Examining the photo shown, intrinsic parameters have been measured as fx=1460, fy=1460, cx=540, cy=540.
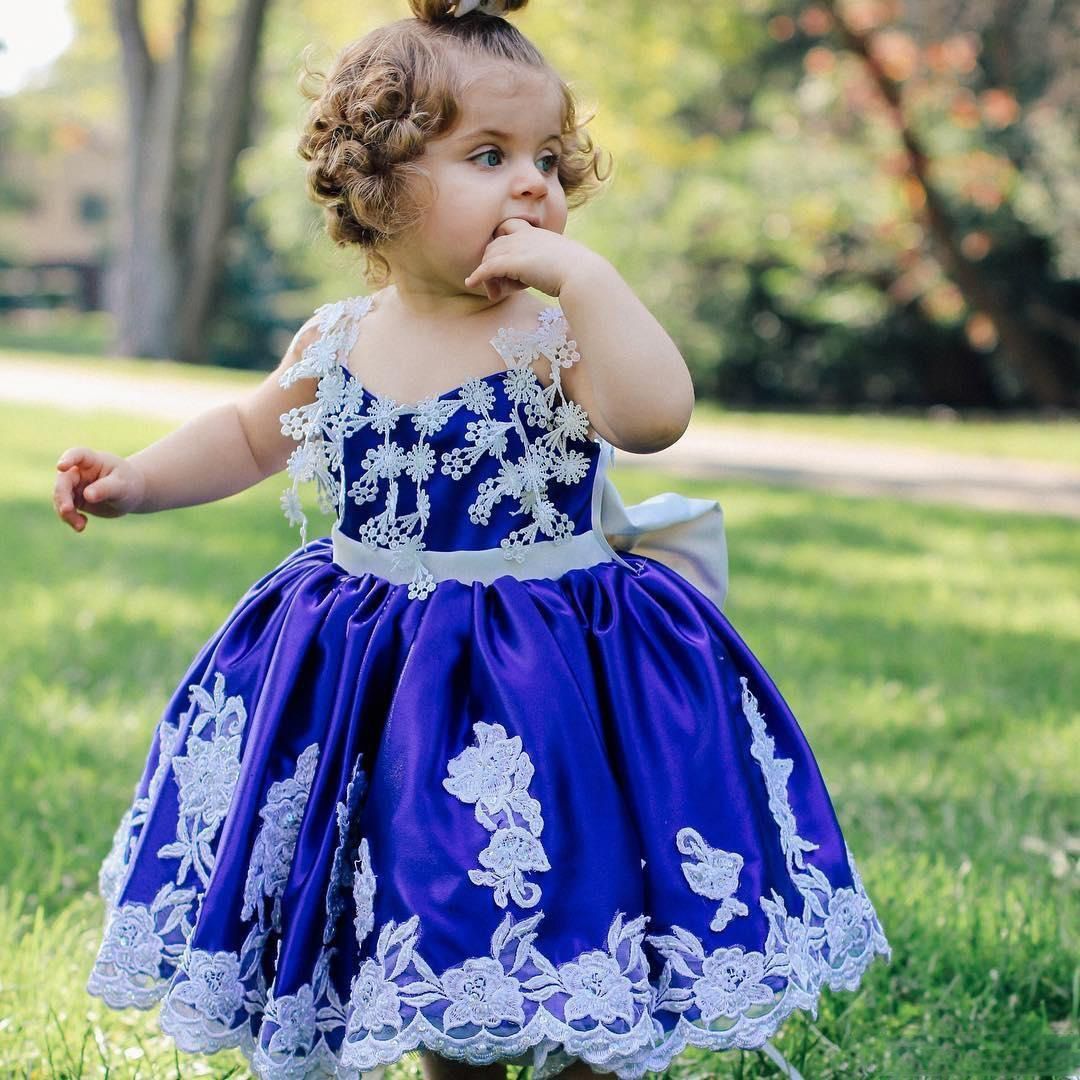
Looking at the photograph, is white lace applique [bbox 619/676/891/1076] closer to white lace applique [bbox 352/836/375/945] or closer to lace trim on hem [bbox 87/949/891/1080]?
lace trim on hem [bbox 87/949/891/1080]

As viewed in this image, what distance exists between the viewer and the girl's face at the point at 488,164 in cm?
180

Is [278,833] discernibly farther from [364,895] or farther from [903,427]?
[903,427]

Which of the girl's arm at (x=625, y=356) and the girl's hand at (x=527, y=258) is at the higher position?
the girl's hand at (x=527, y=258)

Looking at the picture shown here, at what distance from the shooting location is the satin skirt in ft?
5.52

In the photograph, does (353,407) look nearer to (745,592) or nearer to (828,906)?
(828,906)

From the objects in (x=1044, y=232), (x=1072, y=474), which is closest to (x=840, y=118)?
(x=1044, y=232)

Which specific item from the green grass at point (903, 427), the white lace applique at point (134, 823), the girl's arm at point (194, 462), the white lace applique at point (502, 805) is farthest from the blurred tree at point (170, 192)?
the white lace applique at point (502, 805)

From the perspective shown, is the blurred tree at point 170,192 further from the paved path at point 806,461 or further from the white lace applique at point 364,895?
the white lace applique at point 364,895

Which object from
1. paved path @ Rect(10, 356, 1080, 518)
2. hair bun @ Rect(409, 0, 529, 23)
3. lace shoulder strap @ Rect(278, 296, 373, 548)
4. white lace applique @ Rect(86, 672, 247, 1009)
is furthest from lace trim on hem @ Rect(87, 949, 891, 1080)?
paved path @ Rect(10, 356, 1080, 518)

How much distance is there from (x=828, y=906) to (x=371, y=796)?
61 centimetres

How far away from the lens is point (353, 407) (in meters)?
1.93

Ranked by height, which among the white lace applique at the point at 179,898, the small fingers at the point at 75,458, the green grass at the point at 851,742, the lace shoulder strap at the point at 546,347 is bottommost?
the green grass at the point at 851,742

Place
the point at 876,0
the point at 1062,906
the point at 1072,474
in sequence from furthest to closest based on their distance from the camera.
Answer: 1. the point at 876,0
2. the point at 1072,474
3. the point at 1062,906

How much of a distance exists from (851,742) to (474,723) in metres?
2.06
